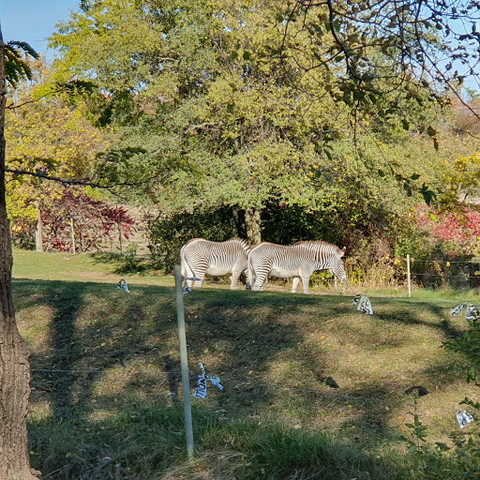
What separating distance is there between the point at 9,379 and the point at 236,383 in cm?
419

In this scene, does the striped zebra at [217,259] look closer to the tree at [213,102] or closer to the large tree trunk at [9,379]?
the tree at [213,102]

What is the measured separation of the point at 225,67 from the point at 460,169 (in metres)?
7.77

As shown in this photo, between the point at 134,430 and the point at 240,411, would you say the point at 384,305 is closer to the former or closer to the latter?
the point at 240,411

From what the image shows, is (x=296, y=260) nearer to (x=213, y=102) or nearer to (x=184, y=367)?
(x=213, y=102)

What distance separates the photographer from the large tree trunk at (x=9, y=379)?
4.95 metres

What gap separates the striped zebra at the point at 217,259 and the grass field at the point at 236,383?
5558 millimetres

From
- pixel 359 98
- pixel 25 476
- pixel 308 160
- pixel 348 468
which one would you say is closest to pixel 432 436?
pixel 348 468

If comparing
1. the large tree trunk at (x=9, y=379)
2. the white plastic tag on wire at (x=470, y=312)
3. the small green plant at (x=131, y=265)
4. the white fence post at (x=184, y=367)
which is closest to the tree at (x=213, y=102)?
the small green plant at (x=131, y=265)

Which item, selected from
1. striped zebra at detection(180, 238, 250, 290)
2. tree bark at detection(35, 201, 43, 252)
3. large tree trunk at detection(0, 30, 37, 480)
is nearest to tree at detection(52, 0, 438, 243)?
striped zebra at detection(180, 238, 250, 290)

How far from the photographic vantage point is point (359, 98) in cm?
567

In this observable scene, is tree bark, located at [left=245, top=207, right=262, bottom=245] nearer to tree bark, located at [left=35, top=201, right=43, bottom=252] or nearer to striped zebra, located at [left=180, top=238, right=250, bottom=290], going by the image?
striped zebra, located at [left=180, top=238, right=250, bottom=290]

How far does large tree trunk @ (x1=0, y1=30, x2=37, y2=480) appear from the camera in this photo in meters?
4.95

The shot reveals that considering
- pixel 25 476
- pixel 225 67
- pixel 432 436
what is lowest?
pixel 432 436

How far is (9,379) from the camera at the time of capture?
4.98 metres
